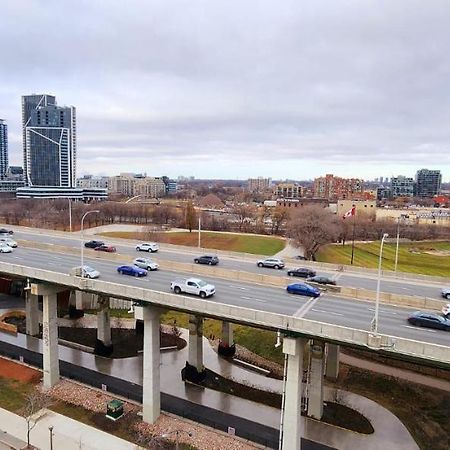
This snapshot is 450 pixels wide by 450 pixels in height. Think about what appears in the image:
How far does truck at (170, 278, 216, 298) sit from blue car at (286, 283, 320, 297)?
6.57m

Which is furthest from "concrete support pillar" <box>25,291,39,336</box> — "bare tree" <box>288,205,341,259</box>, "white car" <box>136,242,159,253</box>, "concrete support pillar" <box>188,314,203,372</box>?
"bare tree" <box>288,205,341,259</box>

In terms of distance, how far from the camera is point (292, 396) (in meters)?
28.0

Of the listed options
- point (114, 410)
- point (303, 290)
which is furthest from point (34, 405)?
A: point (303, 290)

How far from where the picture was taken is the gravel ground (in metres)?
31.2

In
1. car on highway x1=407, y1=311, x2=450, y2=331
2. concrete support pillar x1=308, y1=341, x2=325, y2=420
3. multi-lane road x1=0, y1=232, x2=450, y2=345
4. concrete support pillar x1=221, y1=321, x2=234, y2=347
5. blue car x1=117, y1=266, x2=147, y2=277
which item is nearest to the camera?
car on highway x1=407, y1=311, x2=450, y2=331

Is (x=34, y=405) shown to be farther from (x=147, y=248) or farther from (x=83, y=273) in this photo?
(x=147, y=248)

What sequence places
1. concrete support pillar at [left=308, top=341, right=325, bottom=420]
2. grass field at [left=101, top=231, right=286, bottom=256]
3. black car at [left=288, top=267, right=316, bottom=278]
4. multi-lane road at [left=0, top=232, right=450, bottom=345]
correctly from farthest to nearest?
grass field at [left=101, top=231, right=286, bottom=256], black car at [left=288, top=267, right=316, bottom=278], concrete support pillar at [left=308, top=341, right=325, bottom=420], multi-lane road at [left=0, top=232, right=450, bottom=345]

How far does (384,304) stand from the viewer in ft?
111

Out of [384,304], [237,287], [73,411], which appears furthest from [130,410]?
[384,304]

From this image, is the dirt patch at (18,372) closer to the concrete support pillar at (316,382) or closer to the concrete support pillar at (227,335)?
the concrete support pillar at (227,335)

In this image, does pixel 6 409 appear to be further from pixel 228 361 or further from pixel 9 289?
pixel 9 289

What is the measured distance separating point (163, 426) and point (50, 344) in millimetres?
13607

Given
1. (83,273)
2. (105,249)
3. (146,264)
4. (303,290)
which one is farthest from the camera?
(105,249)

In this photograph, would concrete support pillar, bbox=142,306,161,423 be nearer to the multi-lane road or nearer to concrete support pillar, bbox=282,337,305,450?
the multi-lane road
